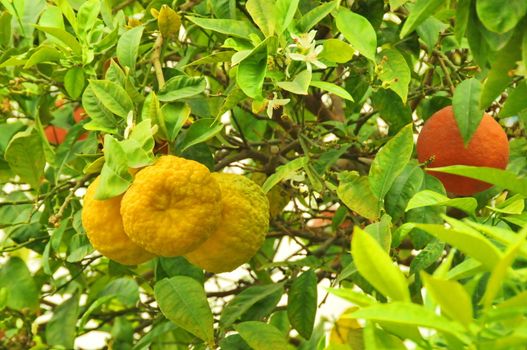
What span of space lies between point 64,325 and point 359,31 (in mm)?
635

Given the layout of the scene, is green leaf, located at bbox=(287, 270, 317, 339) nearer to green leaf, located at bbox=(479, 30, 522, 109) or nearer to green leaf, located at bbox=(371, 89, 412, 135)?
green leaf, located at bbox=(371, 89, 412, 135)

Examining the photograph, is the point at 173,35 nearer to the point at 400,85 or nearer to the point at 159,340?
the point at 400,85

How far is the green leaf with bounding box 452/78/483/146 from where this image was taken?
954 millimetres

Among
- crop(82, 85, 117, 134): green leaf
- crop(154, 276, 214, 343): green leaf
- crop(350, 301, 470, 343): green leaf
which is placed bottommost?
crop(154, 276, 214, 343): green leaf

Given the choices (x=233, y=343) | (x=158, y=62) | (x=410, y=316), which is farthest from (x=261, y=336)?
(x=410, y=316)

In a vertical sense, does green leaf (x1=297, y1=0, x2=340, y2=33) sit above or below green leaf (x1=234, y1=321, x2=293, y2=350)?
above

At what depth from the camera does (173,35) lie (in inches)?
40.3

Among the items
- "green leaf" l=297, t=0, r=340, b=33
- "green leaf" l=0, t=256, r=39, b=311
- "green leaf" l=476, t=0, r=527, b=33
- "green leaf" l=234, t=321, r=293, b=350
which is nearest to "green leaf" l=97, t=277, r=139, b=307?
"green leaf" l=0, t=256, r=39, b=311

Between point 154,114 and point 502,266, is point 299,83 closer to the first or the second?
point 154,114

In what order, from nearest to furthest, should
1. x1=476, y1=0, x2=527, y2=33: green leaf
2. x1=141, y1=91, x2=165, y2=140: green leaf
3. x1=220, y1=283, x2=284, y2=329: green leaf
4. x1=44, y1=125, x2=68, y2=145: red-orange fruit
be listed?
x1=476, y1=0, x2=527, y2=33: green leaf, x1=141, y1=91, x2=165, y2=140: green leaf, x1=220, y1=283, x2=284, y2=329: green leaf, x1=44, y1=125, x2=68, y2=145: red-orange fruit

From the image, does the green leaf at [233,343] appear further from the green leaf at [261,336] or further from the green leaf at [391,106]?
the green leaf at [391,106]

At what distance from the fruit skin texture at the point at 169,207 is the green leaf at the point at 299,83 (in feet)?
0.36

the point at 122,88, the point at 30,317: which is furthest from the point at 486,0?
the point at 30,317

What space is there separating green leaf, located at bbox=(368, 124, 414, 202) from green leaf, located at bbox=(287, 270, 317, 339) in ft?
0.80
